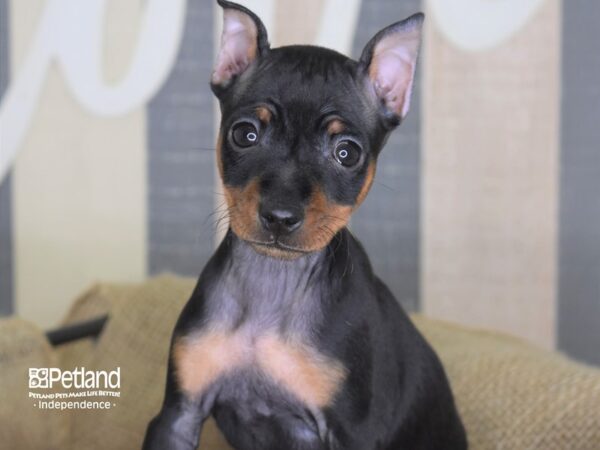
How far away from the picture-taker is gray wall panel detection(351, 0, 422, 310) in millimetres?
3146

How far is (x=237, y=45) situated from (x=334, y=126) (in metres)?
0.27

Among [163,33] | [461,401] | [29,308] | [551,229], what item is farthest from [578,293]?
[29,308]

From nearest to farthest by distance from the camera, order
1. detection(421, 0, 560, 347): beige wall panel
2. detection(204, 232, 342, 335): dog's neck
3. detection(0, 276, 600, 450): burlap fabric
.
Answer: detection(204, 232, 342, 335): dog's neck → detection(0, 276, 600, 450): burlap fabric → detection(421, 0, 560, 347): beige wall panel

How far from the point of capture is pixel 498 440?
2.25m

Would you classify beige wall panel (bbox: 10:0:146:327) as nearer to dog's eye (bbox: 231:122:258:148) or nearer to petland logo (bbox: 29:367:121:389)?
petland logo (bbox: 29:367:121:389)

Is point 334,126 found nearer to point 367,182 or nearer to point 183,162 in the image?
point 367,182

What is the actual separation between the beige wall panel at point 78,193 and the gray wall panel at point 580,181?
4.32ft

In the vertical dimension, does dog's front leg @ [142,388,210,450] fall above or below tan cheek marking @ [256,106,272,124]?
below

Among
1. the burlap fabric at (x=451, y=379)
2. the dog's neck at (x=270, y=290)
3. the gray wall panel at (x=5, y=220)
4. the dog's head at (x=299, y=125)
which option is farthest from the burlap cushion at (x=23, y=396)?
the dog's head at (x=299, y=125)

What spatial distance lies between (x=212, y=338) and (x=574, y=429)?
0.89 metres

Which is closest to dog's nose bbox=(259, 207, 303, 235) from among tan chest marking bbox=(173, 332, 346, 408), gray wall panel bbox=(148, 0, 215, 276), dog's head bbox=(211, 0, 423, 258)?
dog's head bbox=(211, 0, 423, 258)

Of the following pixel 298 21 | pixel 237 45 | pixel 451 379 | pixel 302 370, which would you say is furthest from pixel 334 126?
pixel 298 21

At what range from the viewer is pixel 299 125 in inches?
64.1

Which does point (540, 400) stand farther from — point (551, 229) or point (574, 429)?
point (551, 229)
